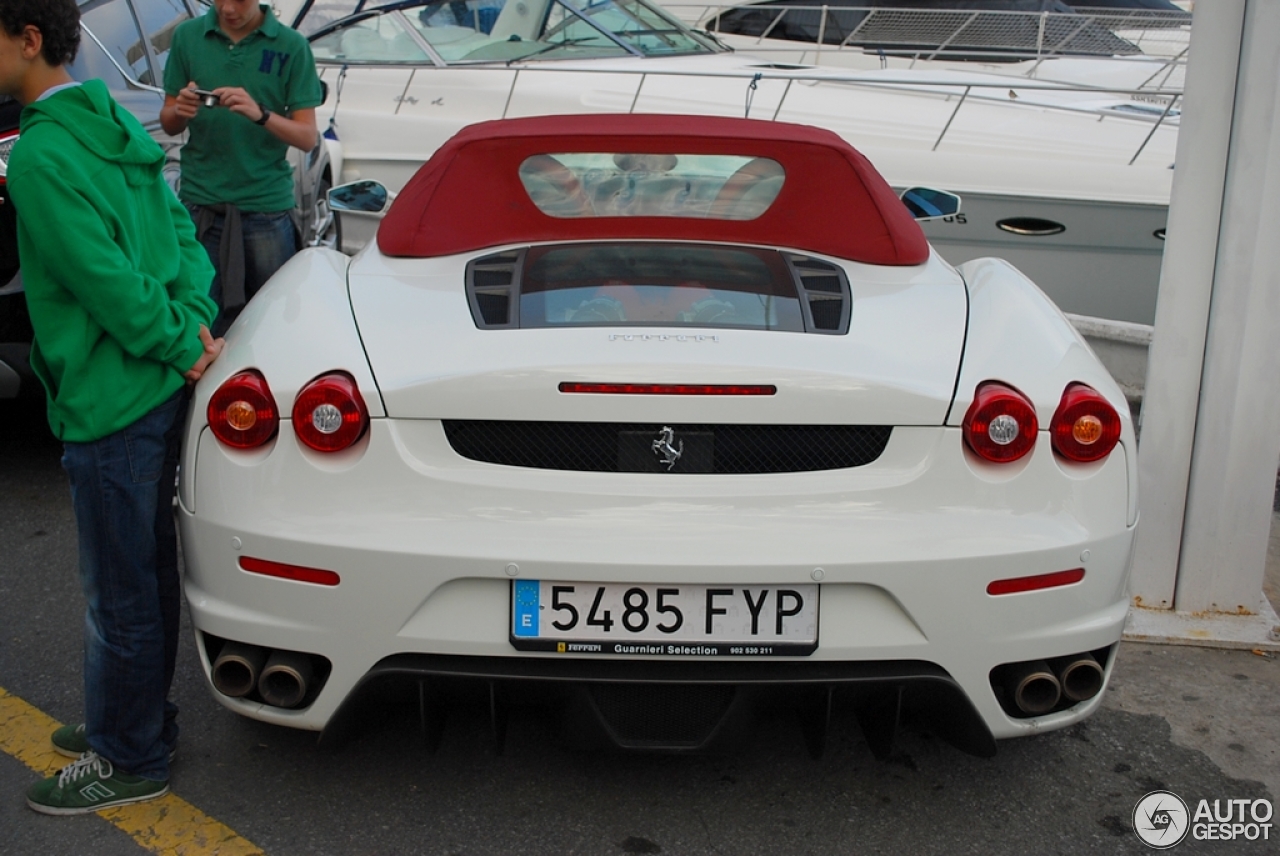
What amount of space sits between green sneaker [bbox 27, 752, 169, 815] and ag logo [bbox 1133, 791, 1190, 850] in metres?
2.06

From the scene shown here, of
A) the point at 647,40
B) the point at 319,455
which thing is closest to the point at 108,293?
the point at 319,455

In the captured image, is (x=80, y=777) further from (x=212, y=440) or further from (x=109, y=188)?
(x=109, y=188)

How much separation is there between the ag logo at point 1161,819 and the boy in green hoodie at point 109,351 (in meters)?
2.05

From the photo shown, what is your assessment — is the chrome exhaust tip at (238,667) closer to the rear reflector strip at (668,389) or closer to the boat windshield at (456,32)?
the rear reflector strip at (668,389)

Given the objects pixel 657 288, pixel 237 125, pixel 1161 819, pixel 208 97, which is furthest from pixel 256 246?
pixel 1161 819

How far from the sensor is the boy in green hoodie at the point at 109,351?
2.40 m

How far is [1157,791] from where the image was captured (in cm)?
296

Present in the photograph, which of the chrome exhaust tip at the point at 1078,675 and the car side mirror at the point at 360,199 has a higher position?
the car side mirror at the point at 360,199

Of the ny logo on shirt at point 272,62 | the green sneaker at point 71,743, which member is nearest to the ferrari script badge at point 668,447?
the green sneaker at point 71,743

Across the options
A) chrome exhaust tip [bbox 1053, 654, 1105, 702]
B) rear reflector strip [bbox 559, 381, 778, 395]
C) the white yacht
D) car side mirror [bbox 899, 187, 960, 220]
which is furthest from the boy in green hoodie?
the white yacht

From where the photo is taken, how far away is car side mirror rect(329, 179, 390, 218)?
12.8 ft

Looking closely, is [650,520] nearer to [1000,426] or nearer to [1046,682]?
[1000,426]

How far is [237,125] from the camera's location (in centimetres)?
463

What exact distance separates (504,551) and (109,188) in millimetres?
990
